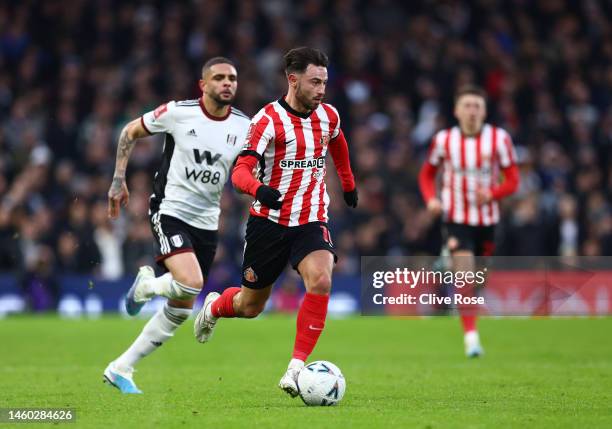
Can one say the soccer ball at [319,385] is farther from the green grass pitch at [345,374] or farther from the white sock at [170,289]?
the white sock at [170,289]

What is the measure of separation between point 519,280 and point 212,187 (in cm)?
917

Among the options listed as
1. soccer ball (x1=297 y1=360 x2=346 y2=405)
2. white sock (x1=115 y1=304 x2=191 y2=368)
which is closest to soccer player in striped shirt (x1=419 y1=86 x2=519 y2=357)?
white sock (x1=115 y1=304 x2=191 y2=368)

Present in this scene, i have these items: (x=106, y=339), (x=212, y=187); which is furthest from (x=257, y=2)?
(x=212, y=187)

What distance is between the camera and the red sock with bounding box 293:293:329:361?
7801 mm

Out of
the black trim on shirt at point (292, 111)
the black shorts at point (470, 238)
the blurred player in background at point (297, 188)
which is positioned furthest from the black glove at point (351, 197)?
the black shorts at point (470, 238)

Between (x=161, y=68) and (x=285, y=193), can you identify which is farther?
(x=161, y=68)

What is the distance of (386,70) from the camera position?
72.4 ft

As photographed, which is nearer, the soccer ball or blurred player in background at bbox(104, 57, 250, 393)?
the soccer ball

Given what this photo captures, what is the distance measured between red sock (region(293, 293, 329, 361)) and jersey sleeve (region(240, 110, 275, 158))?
3.49 feet

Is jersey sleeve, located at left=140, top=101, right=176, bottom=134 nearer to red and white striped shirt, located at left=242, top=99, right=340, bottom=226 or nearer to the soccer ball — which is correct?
red and white striped shirt, located at left=242, top=99, right=340, bottom=226

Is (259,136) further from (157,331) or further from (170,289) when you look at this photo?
(157,331)

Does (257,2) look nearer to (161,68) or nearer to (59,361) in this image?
(161,68)

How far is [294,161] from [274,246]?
2.09ft

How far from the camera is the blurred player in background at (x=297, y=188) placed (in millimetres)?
7859
